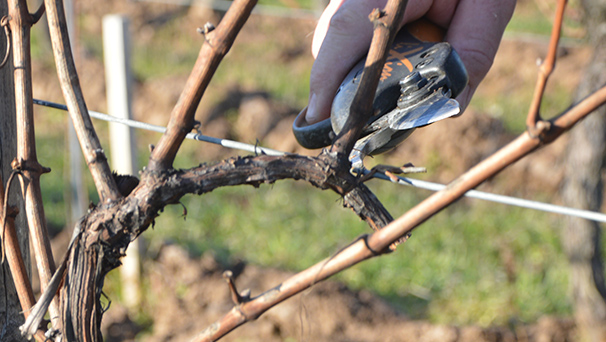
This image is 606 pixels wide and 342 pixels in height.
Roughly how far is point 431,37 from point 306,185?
2.53 metres

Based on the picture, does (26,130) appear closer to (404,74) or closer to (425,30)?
(404,74)

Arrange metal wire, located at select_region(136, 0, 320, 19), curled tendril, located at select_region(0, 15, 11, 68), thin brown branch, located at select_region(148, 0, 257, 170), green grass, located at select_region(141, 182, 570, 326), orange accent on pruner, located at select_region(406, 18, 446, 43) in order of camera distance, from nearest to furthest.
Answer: thin brown branch, located at select_region(148, 0, 257, 170), curled tendril, located at select_region(0, 15, 11, 68), orange accent on pruner, located at select_region(406, 18, 446, 43), green grass, located at select_region(141, 182, 570, 326), metal wire, located at select_region(136, 0, 320, 19)

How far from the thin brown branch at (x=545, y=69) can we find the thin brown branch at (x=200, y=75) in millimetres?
298

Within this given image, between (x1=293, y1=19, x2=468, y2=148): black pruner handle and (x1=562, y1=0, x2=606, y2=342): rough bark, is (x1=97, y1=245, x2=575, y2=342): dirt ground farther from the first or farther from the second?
(x1=293, y1=19, x2=468, y2=148): black pruner handle

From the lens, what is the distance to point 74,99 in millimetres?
699

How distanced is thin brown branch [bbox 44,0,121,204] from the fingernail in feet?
1.17

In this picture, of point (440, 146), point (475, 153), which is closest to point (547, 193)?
point (475, 153)

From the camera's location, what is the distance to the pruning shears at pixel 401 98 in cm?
81

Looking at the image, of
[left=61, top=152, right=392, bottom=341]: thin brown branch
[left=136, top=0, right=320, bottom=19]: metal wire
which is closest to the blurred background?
[left=61, top=152, right=392, bottom=341]: thin brown branch

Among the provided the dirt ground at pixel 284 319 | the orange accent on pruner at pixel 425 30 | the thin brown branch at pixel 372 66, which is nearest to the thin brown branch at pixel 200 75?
the thin brown branch at pixel 372 66

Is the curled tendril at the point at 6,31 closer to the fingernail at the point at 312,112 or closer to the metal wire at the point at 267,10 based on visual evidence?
the fingernail at the point at 312,112

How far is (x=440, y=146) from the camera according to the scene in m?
3.70

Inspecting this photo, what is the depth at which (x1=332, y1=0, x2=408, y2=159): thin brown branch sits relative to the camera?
2.03ft

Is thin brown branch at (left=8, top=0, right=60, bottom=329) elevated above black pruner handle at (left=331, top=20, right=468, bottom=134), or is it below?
above
